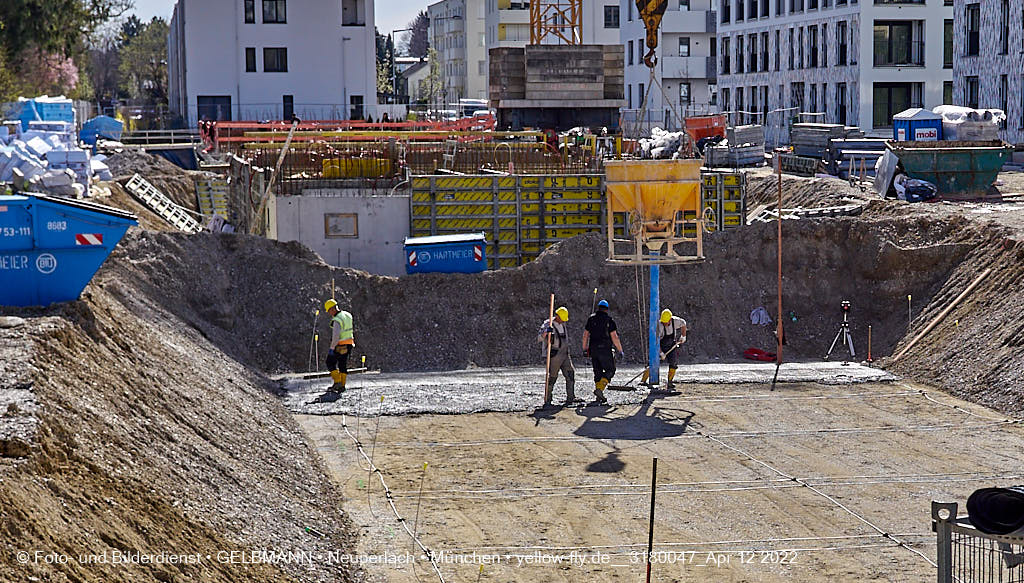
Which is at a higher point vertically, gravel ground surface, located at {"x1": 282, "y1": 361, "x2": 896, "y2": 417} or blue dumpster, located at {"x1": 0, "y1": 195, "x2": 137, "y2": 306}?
blue dumpster, located at {"x1": 0, "y1": 195, "x2": 137, "y2": 306}

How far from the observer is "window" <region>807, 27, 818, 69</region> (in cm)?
6031

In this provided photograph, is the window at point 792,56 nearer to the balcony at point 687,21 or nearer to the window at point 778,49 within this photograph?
the window at point 778,49

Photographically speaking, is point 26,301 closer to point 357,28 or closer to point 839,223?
point 839,223

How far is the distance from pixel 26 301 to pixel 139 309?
407 centimetres

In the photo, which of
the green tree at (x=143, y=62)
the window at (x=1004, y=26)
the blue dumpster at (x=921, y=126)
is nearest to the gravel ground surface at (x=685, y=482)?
the blue dumpster at (x=921, y=126)

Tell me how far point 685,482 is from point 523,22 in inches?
3317

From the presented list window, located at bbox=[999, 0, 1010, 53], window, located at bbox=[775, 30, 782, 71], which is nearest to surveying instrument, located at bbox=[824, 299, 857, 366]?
window, located at bbox=[999, 0, 1010, 53]

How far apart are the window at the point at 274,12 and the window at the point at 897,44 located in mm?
27113

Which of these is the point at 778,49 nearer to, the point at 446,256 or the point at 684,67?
the point at 684,67

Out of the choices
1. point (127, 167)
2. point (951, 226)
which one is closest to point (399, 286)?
point (951, 226)

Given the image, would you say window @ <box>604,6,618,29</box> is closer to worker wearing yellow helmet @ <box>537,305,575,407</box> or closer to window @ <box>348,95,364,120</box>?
window @ <box>348,95,364,120</box>

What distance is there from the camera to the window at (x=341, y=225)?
3084cm

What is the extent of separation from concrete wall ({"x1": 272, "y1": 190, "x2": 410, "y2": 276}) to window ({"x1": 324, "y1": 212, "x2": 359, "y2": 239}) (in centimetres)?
7

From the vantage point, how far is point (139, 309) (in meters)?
20.2
